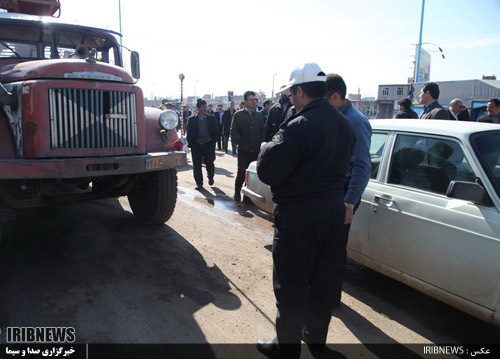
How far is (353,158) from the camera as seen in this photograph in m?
2.97

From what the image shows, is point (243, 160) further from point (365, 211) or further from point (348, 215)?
point (348, 215)

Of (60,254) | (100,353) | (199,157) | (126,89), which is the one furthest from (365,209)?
(199,157)

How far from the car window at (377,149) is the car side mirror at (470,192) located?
3.15 feet

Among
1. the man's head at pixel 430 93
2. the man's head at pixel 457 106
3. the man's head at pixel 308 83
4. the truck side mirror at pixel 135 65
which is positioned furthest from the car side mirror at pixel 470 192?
the man's head at pixel 457 106

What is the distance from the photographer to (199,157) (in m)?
7.90

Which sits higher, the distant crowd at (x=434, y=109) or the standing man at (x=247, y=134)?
A: the distant crowd at (x=434, y=109)

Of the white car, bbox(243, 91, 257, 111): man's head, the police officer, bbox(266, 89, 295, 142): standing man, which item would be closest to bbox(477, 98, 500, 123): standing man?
bbox(266, 89, 295, 142): standing man

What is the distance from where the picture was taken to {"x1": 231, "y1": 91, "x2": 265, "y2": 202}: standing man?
6645 mm

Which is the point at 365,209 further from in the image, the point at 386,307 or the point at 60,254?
the point at 60,254

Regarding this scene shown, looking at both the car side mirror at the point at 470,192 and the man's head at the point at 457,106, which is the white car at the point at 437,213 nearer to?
the car side mirror at the point at 470,192

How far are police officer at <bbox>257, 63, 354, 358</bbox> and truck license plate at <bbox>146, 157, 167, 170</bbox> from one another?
6.83 feet

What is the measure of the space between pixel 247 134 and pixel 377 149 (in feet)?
10.6

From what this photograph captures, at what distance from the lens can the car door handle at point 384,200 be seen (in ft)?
10.8
